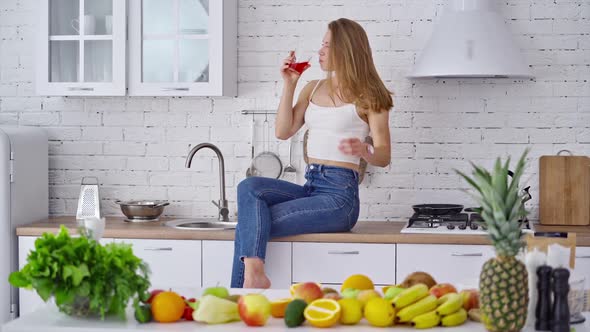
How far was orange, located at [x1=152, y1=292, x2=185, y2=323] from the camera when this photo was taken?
2.54 metres

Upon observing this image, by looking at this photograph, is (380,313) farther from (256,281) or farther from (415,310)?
(256,281)

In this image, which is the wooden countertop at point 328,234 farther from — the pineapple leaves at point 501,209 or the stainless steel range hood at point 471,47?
the pineapple leaves at point 501,209

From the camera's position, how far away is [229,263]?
182 inches

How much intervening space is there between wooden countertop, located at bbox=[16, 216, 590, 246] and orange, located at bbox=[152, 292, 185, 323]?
76.6 inches

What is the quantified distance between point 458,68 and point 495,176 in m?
2.23

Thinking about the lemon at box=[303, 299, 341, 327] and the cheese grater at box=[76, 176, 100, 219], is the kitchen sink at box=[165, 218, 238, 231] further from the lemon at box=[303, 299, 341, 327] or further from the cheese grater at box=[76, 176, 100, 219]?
the lemon at box=[303, 299, 341, 327]

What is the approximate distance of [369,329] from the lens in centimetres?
246

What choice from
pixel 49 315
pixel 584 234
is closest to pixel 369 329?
pixel 49 315

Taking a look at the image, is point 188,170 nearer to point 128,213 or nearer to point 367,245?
point 128,213

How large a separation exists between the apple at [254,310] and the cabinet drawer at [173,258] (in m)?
2.17

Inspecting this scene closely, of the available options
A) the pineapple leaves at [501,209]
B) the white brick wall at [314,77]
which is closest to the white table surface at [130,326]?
the pineapple leaves at [501,209]

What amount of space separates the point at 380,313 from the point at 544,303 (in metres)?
0.44

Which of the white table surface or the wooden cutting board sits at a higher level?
the wooden cutting board

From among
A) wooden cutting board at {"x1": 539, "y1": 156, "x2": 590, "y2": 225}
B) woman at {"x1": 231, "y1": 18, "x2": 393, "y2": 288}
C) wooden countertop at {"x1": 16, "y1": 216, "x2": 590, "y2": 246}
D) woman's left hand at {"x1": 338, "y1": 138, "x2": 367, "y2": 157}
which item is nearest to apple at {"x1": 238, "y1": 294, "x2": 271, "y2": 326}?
woman's left hand at {"x1": 338, "y1": 138, "x2": 367, "y2": 157}
